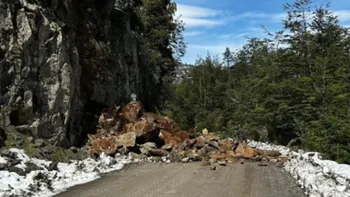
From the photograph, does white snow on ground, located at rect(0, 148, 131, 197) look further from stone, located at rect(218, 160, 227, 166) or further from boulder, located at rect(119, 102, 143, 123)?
boulder, located at rect(119, 102, 143, 123)

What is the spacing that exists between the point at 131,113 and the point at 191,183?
14436 mm

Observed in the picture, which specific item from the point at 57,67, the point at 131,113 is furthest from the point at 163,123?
the point at 57,67

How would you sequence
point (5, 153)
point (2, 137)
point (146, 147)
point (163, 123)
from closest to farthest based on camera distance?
point (5, 153) < point (2, 137) < point (146, 147) < point (163, 123)

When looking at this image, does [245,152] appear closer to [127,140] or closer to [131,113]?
[127,140]

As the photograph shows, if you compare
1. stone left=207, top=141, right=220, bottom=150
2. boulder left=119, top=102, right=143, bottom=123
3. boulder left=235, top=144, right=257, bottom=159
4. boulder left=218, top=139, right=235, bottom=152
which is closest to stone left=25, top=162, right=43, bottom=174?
boulder left=235, top=144, right=257, bottom=159

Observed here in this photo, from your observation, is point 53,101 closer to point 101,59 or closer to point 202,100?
point 101,59

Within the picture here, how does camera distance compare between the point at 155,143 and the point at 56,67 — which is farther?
the point at 155,143

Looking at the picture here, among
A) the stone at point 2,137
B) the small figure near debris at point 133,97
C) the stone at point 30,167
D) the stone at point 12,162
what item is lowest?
the stone at point 30,167

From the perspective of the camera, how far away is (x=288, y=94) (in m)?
28.3

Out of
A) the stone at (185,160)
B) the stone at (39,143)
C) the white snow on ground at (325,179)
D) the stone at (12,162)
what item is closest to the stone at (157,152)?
the stone at (185,160)

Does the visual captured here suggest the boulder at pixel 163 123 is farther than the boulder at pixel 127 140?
Yes

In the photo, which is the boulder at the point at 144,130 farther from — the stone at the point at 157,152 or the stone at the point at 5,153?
the stone at the point at 5,153

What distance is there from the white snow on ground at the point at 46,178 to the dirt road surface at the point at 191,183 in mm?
458

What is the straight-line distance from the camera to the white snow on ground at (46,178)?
32.5ft
